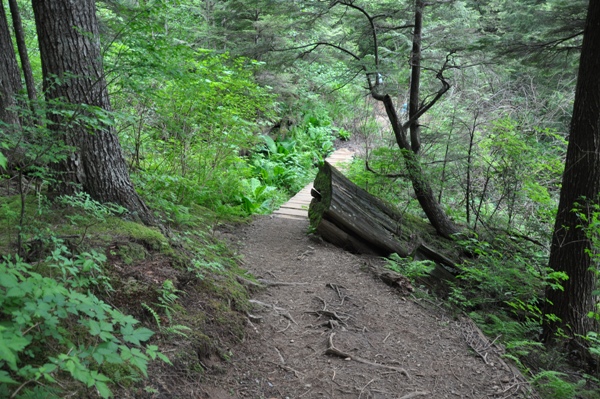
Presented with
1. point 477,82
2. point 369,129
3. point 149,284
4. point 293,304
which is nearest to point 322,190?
point 293,304

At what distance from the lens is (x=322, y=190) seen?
7383 mm

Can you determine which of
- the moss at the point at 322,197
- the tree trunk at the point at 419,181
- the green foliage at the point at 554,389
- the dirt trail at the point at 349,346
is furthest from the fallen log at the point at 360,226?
the green foliage at the point at 554,389

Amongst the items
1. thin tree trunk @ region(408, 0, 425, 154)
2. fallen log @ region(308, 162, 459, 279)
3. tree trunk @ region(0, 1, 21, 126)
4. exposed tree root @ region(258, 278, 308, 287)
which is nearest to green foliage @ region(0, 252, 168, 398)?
exposed tree root @ region(258, 278, 308, 287)

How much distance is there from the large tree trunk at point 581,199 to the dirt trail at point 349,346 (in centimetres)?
181

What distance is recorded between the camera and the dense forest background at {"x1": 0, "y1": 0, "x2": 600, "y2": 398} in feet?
8.08

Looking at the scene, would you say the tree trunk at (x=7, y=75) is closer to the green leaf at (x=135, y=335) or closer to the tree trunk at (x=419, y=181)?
the green leaf at (x=135, y=335)

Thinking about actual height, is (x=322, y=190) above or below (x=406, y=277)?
above

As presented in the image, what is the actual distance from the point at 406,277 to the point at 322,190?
2.30 meters

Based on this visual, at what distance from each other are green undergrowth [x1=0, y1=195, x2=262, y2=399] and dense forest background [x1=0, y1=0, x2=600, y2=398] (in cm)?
2

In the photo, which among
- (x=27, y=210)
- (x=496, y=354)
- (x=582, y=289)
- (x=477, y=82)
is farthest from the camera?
(x=477, y=82)

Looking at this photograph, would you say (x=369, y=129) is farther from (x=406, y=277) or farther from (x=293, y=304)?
(x=293, y=304)

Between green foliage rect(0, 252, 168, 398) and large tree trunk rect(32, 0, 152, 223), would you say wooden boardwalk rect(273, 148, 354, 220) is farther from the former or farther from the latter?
green foliage rect(0, 252, 168, 398)

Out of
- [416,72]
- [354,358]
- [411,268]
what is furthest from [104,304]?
[416,72]

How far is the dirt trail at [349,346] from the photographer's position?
3324 mm
